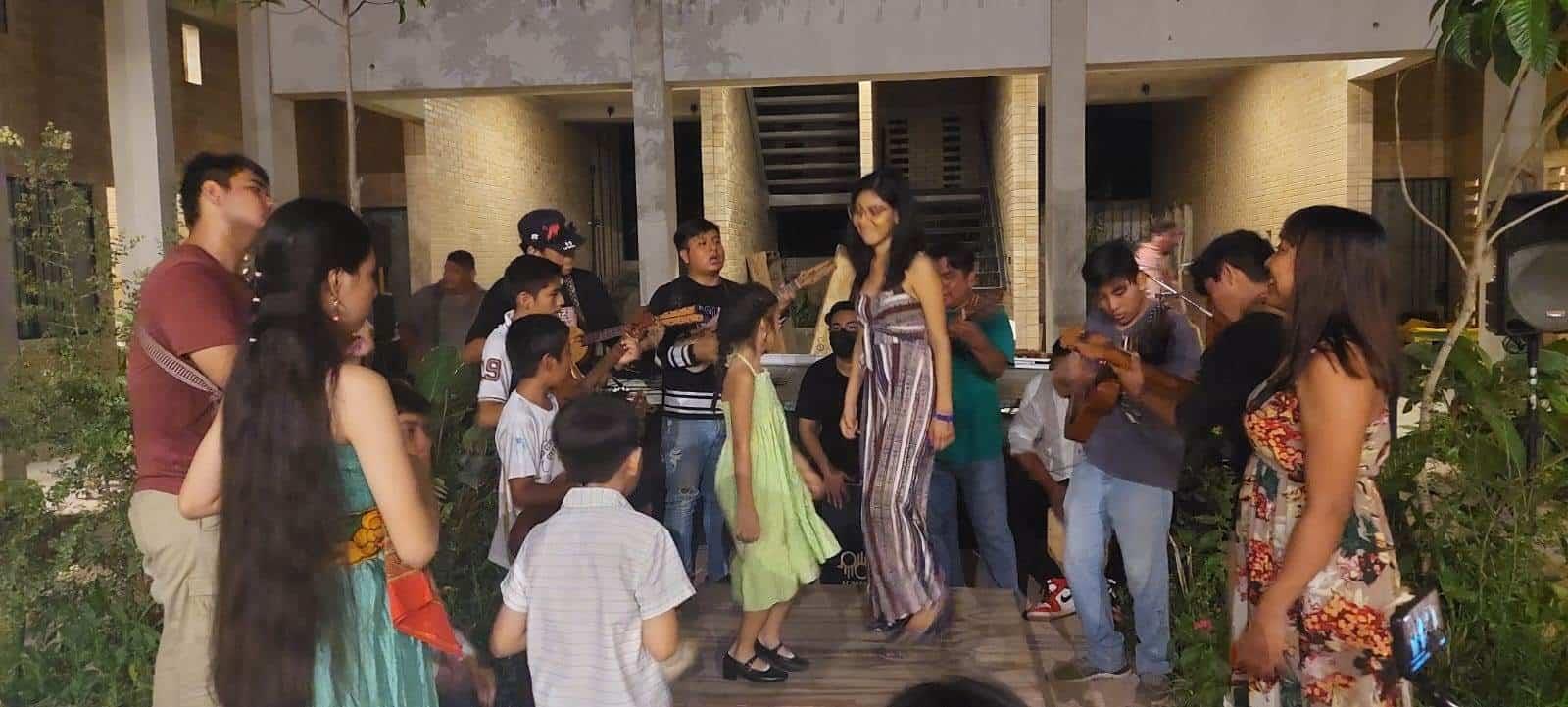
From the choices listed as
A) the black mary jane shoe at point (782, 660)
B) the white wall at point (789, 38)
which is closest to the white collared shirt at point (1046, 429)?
the black mary jane shoe at point (782, 660)

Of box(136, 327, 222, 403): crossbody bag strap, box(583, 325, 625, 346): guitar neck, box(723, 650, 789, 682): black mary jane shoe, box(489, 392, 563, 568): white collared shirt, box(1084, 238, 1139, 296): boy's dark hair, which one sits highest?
box(1084, 238, 1139, 296): boy's dark hair

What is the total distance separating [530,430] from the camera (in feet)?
10.3

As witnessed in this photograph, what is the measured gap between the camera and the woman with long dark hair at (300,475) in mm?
1845

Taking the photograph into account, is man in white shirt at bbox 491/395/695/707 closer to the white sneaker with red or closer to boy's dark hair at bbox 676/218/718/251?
boy's dark hair at bbox 676/218/718/251

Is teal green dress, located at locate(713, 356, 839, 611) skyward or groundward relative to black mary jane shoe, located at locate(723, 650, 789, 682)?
skyward

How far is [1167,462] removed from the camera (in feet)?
11.7

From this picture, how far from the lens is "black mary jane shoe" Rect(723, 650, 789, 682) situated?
12.2 feet

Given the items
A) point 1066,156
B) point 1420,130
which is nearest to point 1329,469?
point 1066,156

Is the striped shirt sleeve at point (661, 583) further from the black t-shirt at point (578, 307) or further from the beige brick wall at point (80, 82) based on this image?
the beige brick wall at point (80, 82)

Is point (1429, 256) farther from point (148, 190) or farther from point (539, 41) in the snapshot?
point (148, 190)

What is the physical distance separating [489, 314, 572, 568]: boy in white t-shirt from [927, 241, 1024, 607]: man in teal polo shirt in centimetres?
171

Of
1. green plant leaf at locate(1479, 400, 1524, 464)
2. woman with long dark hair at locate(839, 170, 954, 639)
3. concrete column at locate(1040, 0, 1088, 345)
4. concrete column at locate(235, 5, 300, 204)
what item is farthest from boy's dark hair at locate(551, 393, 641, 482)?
concrete column at locate(235, 5, 300, 204)

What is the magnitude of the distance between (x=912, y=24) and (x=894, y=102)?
280 inches

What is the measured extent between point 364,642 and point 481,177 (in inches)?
384
